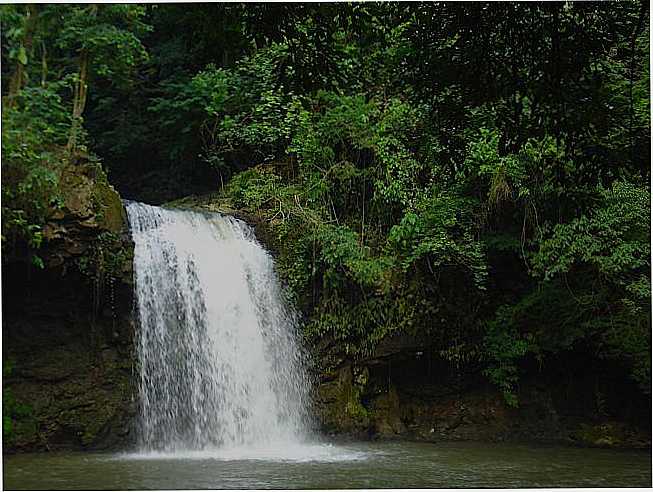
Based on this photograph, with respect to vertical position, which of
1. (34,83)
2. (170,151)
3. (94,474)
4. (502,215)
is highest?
(170,151)

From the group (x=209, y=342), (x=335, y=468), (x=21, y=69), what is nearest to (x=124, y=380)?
(x=209, y=342)

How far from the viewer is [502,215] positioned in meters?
6.29

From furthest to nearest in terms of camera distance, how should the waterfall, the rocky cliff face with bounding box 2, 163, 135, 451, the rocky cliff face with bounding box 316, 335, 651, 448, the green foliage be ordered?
the rocky cliff face with bounding box 316, 335, 651, 448 < the waterfall < the rocky cliff face with bounding box 2, 163, 135, 451 < the green foliage

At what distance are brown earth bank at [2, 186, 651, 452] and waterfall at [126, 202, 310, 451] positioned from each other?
0.47 feet

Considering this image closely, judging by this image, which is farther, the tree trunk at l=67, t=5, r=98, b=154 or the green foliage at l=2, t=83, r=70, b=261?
the tree trunk at l=67, t=5, r=98, b=154

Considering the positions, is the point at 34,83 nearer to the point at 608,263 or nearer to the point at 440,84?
the point at 440,84

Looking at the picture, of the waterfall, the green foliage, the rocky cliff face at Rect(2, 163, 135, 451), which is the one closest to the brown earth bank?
the rocky cliff face at Rect(2, 163, 135, 451)

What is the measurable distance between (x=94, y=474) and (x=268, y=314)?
207cm

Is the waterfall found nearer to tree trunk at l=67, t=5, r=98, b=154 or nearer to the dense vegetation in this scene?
the dense vegetation

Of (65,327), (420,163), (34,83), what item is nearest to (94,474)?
(65,327)

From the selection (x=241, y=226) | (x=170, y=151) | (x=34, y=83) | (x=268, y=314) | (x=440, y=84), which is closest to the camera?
(x=440, y=84)

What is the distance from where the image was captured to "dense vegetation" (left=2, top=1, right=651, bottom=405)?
4.63 meters

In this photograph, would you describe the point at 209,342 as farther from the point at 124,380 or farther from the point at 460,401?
the point at 460,401

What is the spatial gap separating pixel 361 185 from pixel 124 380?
2.42 m
